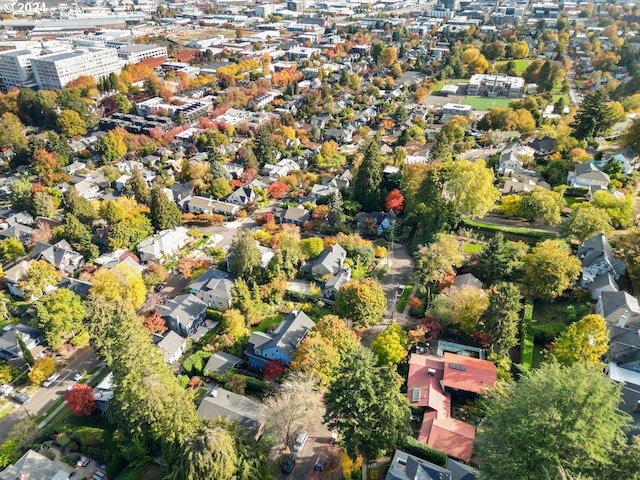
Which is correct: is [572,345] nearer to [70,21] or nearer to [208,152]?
[208,152]

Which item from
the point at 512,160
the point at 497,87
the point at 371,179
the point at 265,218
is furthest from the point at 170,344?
the point at 497,87

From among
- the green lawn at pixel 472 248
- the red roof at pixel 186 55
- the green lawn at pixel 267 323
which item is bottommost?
the green lawn at pixel 267 323

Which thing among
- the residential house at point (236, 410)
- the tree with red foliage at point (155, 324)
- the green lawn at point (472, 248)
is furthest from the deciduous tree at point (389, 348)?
the tree with red foliage at point (155, 324)

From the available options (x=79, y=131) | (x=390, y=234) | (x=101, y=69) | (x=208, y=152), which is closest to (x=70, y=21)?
(x=101, y=69)

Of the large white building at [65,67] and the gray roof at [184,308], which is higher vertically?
the large white building at [65,67]

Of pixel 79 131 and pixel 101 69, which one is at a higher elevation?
pixel 101 69

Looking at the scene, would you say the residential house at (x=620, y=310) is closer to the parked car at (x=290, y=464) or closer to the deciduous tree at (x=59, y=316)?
the parked car at (x=290, y=464)

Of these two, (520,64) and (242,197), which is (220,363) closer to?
(242,197)
